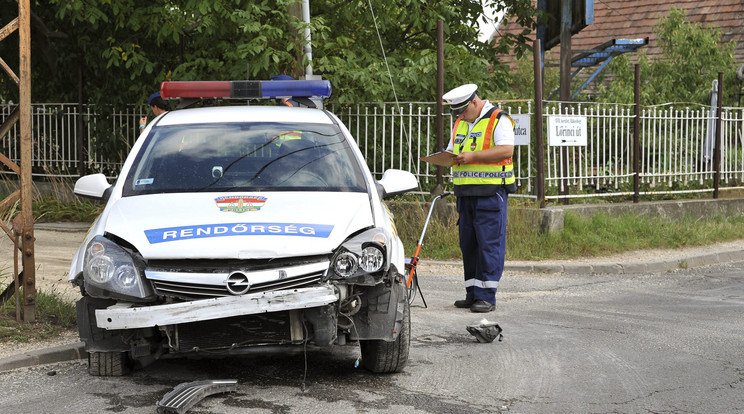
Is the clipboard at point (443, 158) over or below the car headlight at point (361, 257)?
over

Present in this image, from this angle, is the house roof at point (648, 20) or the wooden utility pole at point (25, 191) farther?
the house roof at point (648, 20)

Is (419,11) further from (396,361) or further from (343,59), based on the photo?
(396,361)

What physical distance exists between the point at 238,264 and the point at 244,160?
1265mm

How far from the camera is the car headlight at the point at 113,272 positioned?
4918 mm

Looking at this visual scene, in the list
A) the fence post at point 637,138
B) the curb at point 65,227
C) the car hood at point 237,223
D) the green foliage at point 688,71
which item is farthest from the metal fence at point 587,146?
the car hood at point 237,223

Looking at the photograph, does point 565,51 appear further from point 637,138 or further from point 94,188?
point 94,188

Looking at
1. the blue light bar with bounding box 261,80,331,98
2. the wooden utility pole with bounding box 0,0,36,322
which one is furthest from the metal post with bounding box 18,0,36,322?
the blue light bar with bounding box 261,80,331,98

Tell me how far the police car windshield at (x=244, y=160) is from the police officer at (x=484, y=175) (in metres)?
1.79

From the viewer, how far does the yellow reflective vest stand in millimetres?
7957

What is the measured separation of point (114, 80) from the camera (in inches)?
642

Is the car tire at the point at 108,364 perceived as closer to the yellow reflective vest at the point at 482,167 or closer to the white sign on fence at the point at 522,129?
the yellow reflective vest at the point at 482,167

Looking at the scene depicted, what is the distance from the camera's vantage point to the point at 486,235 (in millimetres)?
7977

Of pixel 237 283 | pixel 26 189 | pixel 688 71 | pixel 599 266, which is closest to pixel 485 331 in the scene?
pixel 237 283

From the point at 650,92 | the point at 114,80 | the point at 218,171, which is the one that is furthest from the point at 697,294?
the point at 650,92
